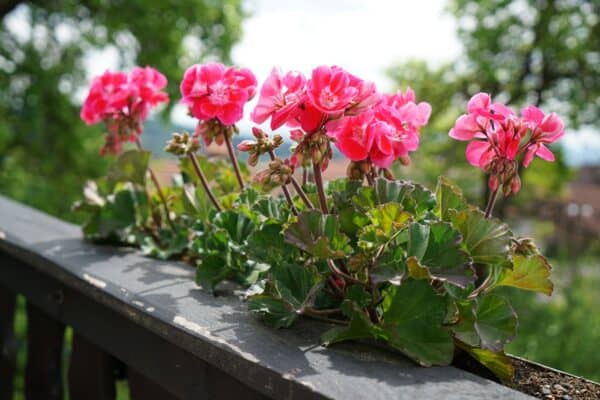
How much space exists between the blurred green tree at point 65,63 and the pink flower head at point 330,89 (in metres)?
6.07

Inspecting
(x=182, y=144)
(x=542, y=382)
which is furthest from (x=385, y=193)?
(x=182, y=144)

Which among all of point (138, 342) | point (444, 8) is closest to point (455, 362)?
point (138, 342)

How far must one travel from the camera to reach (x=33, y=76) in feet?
21.9

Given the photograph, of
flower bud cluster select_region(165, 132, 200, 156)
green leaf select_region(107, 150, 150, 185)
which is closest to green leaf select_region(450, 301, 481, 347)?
flower bud cluster select_region(165, 132, 200, 156)

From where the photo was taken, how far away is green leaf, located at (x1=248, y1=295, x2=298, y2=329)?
29.5 inches

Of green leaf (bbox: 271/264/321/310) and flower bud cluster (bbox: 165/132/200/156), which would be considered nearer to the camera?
green leaf (bbox: 271/264/321/310)

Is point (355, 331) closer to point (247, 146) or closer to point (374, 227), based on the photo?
point (374, 227)

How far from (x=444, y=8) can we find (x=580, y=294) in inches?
123

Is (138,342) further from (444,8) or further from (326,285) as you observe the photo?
(444,8)

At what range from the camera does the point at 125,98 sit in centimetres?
123

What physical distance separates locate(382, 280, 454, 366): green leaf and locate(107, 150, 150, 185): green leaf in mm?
697

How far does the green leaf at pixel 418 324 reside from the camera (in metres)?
0.67

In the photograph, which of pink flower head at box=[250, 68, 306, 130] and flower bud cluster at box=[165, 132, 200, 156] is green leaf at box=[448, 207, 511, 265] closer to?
pink flower head at box=[250, 68, 306, 130]

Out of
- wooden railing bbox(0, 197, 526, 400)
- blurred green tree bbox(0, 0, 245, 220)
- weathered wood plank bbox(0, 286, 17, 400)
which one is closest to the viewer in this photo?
wooden railing bbox(0, 197, 526, 400)
